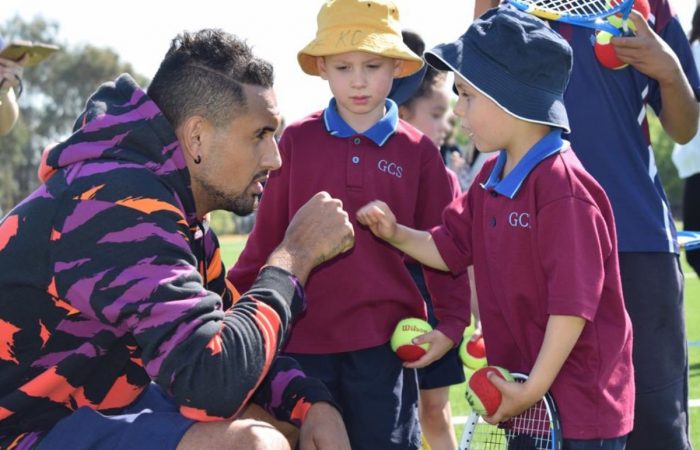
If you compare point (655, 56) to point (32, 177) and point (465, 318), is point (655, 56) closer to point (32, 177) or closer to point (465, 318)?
point (465, 318)

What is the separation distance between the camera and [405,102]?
608 centimetres

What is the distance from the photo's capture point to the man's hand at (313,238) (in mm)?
3568

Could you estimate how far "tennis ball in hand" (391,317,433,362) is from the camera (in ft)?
14.5

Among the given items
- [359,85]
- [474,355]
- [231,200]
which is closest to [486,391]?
[231,200]

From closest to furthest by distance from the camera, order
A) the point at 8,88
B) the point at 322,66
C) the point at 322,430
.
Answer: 1. the point at 322,430
2. the point at 322,66
3. the point at 8,88

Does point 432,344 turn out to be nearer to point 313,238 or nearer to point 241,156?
point 313,238

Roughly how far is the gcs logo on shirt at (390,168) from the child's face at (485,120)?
0.75 m

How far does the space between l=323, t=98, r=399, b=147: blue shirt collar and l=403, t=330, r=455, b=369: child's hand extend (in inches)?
33.5

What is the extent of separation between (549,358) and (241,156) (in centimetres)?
123

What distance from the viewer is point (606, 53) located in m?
3.97

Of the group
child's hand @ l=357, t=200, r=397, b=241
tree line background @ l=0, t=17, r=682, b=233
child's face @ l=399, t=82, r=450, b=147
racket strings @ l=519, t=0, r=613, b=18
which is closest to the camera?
racket strings @ l=519, t=0, r=613, b=18

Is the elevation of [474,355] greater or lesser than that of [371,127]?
lesser

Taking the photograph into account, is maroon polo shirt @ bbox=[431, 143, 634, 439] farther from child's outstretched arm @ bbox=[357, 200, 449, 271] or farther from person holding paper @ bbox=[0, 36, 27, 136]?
person holding paper @ bbox=[0, 36, 27, 136]

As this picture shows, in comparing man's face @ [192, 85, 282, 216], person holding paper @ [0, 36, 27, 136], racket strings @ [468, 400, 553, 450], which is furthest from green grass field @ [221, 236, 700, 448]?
person holding paper @ [0, 36, 27, 136]
